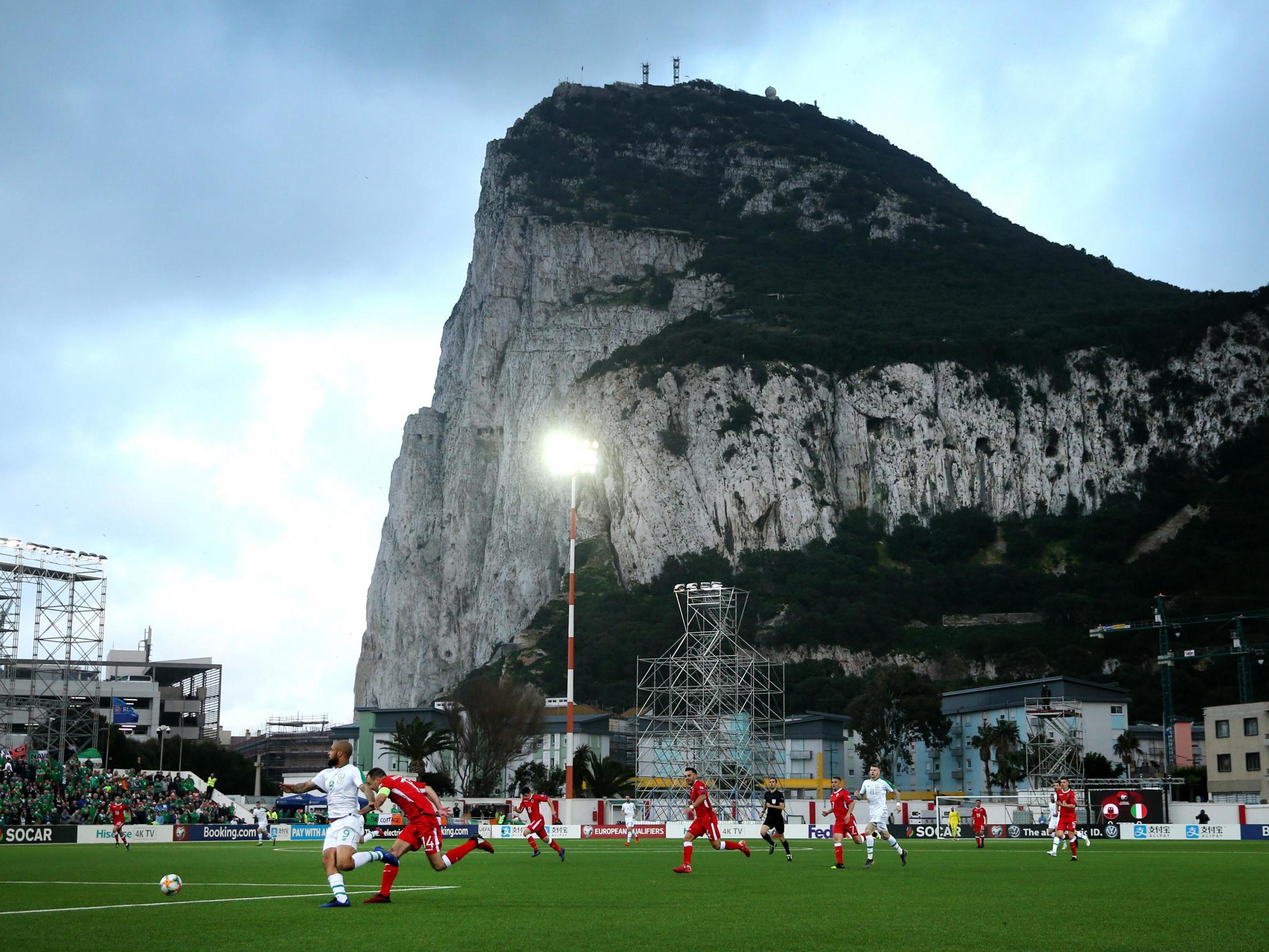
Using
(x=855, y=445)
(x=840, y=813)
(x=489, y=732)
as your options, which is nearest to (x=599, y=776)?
(x=489, y=732)

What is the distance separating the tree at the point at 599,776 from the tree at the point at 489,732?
752 centimetres

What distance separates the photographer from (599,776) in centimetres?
9262

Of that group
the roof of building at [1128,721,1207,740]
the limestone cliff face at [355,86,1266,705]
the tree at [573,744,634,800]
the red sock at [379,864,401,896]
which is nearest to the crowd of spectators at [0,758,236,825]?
the tree at [573,744,634,800]

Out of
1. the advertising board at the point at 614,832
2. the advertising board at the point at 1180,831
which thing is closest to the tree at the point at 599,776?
the advertising board at the point at 614,832

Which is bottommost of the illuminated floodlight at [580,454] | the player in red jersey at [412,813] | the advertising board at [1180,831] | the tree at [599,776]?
the tree at [599,776]

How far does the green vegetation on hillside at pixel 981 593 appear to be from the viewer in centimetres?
13925

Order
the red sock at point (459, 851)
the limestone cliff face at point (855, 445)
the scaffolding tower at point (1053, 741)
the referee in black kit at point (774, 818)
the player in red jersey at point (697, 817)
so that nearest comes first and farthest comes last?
1. the red sock at point (459, 851)
2. the player in red jersey at point (697, 817)
3. the referee in black kit at point (774, 818)
4. the scaffolding tower at point (1053, 741)
5. the limestone cliff face at point (855, 445)

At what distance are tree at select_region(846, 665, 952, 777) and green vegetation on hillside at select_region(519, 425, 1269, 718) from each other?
75.7ft

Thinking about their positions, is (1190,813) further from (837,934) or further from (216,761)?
(216,761)

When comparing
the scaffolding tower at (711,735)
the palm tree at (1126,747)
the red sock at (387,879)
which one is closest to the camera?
the red sock at (387,879)

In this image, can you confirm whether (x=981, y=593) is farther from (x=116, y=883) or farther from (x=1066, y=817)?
(x=116, y=883)

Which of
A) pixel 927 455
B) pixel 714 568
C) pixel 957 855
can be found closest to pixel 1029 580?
pixel 927 455

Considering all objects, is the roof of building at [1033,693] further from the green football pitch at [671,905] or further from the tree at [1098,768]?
A: the green football pitch at [671,905]

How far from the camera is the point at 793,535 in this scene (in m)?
170
